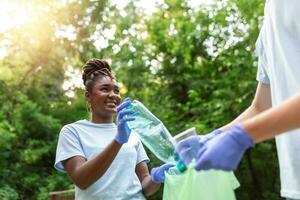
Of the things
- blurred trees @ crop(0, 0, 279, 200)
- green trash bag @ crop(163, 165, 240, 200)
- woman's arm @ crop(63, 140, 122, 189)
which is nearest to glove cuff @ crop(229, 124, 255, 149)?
green trash bag @ crop(163, 165, 240, 200)

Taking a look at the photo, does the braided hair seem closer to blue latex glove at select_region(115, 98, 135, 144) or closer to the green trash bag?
blue latex glove at select_region(115, 98, 135, 144)

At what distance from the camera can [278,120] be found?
37.9 inches

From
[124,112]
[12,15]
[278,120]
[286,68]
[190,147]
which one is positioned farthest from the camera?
[12,15]

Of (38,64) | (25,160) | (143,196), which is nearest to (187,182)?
(143,196)

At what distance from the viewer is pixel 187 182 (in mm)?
1444

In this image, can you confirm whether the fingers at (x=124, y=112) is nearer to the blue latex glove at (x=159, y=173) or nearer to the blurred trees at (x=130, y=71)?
the blue latex glove at (x=159, y=173)

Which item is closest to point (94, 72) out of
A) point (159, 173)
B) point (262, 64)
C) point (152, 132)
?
point (152, 132)

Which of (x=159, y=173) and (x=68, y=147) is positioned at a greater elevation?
(x=68, y=147)

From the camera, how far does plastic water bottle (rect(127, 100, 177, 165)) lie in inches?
76.2

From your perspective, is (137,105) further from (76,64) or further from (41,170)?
(76,64)

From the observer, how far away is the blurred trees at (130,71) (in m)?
4.97

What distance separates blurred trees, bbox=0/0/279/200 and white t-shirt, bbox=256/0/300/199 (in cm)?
338

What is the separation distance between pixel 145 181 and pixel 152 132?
1.27 ft

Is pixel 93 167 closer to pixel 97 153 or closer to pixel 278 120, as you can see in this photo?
pixel 97 153
